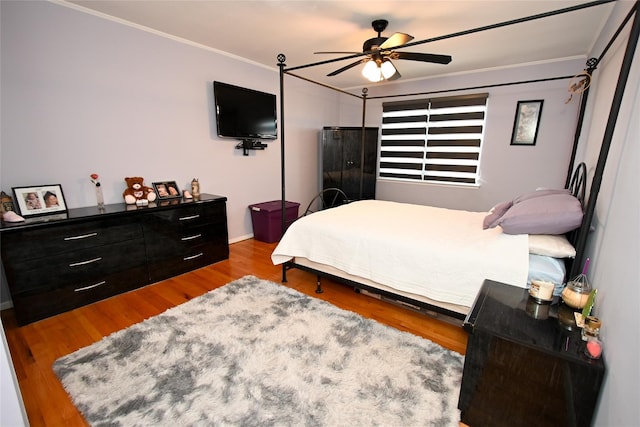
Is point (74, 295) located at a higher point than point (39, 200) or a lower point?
lower

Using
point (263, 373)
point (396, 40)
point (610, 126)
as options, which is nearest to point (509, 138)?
point (396, 40)

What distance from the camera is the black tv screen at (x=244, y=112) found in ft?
11.4

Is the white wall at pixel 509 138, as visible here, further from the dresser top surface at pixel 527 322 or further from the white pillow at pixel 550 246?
the dresser top surface at pixel 527 322

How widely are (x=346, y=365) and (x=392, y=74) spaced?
2529mm

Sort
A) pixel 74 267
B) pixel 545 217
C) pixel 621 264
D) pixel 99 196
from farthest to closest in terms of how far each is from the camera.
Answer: pixel 99 196 → pixel 74 267 → pixel 545 217 → pixel 621 264

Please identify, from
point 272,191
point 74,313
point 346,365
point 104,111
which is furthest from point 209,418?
point 272,191

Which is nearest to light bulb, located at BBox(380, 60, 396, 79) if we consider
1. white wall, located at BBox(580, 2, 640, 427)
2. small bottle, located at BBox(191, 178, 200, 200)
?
white wall, located at BBox(580, 2, 640, 427)

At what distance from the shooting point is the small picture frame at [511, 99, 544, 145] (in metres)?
3.67

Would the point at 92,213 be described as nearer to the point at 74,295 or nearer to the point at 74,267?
the point at 74,267

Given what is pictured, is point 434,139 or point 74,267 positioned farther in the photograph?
point 434,139

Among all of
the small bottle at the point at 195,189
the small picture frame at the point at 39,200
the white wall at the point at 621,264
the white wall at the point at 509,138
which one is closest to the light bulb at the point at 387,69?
the white wall at the point at 621,264

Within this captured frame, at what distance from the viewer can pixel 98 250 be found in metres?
2.41

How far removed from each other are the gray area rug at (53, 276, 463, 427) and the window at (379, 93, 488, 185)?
320 cm

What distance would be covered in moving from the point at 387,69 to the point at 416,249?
1686 mm
